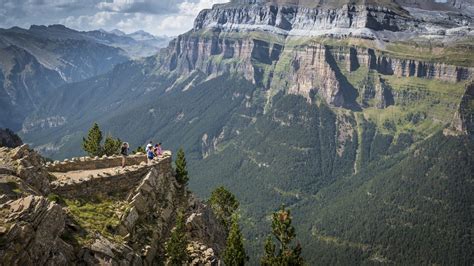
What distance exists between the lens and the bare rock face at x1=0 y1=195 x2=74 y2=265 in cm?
3950

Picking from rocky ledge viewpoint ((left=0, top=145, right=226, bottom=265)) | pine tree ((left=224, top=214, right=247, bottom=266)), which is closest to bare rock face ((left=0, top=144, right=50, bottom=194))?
rocky ledge viewpoint ((left=0, top=145, right=226, bottom=265))

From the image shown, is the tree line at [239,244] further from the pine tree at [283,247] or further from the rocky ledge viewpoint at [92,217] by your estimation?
the rocky ledge viewpoint at [92,217]

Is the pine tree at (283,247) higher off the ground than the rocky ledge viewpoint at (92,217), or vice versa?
the rocky ledge viewpoint at (92,217)

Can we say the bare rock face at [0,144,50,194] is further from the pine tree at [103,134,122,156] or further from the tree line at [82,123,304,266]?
the pine tree at [103,134,122,156]

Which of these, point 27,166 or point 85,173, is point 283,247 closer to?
point 85,173

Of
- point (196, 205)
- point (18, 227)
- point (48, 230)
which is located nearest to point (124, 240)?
point (48, 230)

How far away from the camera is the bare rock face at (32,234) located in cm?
3950

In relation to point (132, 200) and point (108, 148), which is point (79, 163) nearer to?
point (132, 200)

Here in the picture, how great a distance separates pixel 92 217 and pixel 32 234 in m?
11.8

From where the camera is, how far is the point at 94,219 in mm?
52938

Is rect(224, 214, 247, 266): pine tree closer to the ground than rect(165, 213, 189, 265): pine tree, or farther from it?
closer to the ground

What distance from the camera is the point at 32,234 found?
4141cm

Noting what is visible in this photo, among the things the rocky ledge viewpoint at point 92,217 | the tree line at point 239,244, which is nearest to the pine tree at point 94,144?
the tree line at point 239,244

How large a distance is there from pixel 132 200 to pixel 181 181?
2144 cm
